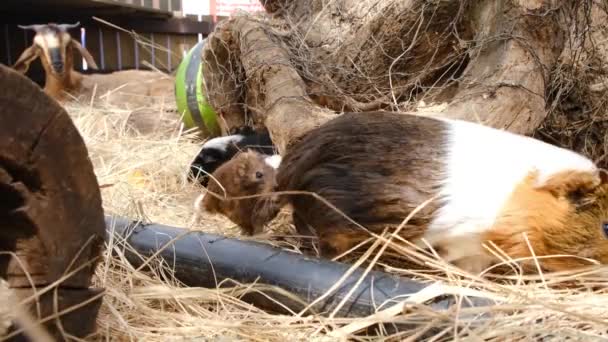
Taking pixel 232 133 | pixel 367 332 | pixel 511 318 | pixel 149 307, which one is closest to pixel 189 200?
pixel 232 133

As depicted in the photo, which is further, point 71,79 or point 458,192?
point 71,79

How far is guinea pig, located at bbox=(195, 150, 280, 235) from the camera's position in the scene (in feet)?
7.40

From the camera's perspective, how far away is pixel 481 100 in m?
2.34

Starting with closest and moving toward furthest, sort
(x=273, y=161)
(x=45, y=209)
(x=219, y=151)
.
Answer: (x=45, y=209) → (x=273, y=161) → (x=219, y=151)

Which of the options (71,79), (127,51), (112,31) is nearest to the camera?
(71,79)

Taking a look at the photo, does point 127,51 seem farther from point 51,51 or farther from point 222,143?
point 222,143

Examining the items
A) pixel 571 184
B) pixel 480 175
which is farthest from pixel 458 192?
pixel 571 184

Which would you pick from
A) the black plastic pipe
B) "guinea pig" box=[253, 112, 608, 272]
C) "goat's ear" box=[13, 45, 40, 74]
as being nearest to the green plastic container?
the black plastic pipe

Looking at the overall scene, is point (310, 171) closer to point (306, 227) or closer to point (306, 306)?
point (306, 227)

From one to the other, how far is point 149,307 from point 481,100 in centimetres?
147

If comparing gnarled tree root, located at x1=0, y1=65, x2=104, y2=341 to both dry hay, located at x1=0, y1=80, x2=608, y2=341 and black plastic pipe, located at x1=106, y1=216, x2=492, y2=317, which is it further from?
black plastic pipe, located at x1=106, y1=216, x2=492, y2=317

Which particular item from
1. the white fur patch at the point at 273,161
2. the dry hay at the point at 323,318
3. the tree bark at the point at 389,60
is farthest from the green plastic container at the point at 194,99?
the dry hay at the point at 323,318

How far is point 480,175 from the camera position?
1.62 m

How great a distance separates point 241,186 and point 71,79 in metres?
4.39
